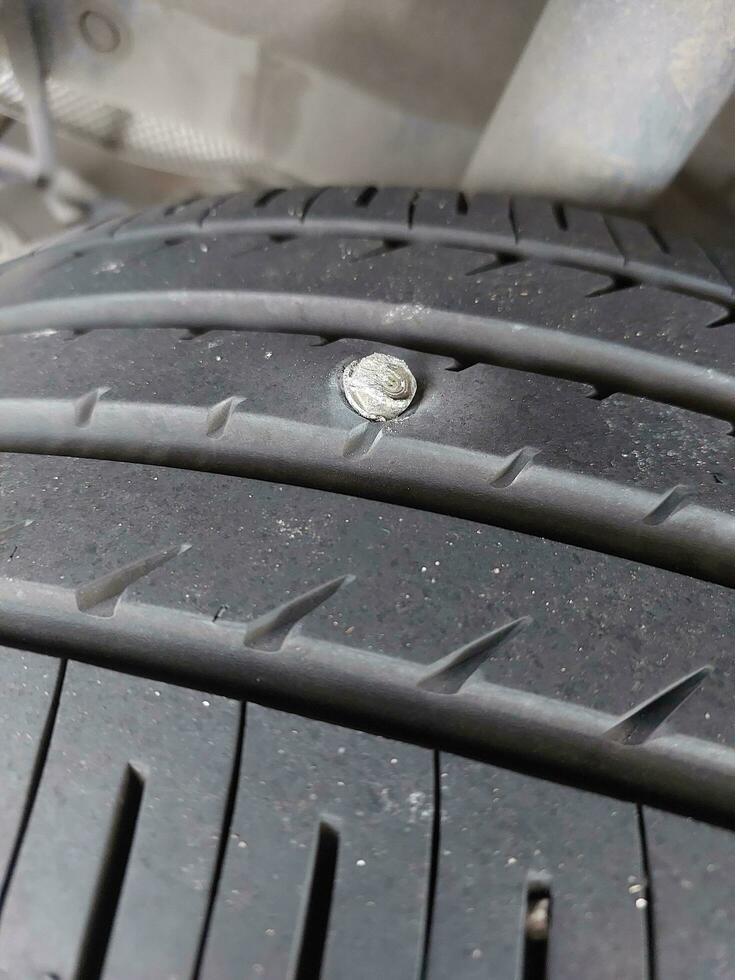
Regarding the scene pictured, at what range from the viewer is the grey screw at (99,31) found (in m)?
0.95

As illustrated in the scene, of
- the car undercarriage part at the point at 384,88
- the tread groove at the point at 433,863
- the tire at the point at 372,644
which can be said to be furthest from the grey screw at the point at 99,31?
the tread groove at the point at 433,863

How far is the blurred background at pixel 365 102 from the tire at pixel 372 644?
0.28m

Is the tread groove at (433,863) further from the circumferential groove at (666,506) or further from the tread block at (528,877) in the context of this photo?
the circumferential groove at (666,506)

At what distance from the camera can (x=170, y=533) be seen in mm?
490

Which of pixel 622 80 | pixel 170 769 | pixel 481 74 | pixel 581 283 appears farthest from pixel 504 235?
pixel 170 769

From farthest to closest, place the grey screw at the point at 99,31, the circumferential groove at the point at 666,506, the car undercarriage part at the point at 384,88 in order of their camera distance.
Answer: the grey screw at the point at 99,31 → the car undercarriage part at the point at 384,88 → the circumferential groove at the point at 666,506

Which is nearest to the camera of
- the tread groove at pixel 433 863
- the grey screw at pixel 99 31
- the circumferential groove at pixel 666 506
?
the tread groove at pixel 433 863

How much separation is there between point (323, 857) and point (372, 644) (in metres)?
0.12

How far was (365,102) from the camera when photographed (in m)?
1.01

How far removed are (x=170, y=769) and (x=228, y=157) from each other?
929 millimetres

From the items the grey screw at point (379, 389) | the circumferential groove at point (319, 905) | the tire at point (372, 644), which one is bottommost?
the circumferential groove at point (319, 905)

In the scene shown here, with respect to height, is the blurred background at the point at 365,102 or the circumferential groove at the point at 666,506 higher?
the blurred background at the point at 365,102

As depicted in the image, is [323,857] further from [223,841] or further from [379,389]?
[379,389]

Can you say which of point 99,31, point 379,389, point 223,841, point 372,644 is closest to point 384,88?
point 99,31
